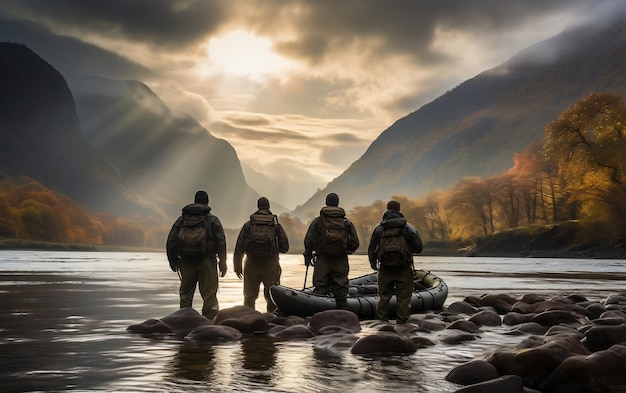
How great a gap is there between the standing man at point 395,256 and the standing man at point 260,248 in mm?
2296

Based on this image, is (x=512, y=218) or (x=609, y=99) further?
(x=512, y=218)

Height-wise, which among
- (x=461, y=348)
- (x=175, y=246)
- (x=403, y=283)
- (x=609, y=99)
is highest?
(x=609, y=99)

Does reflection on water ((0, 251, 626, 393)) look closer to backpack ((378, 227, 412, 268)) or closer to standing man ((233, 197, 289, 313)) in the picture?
backpack ((378, 227, 412, 268))

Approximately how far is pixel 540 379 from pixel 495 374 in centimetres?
49

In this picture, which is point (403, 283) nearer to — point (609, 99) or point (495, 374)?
point (495, 374)

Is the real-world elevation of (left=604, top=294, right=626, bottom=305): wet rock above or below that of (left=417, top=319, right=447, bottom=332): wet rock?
below

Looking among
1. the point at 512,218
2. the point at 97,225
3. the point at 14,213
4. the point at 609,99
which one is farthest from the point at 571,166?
the point at 97,225

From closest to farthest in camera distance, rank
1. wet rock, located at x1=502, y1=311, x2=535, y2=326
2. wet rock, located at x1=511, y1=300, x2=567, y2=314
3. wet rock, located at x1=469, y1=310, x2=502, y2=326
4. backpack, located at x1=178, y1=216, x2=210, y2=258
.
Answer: backpack, located at x1=178, y1=216, x2=210, y2=258 → wet rock, located at x1=469, y1=310, x2=502, y2=326 → wet rock, located at x1=502, y1=311, x2=535, y2=326 → wet rock, located at x1=511, y1=300, x2=567, y2=314

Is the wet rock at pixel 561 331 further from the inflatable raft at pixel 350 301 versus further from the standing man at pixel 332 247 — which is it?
the standing man at pixel 332 247

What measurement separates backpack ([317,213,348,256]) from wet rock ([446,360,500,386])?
6.90m

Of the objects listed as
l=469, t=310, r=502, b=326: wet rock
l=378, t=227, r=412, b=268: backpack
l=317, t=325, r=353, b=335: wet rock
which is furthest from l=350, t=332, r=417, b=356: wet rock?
l=469, t=310, r=502, b=326: wet rock

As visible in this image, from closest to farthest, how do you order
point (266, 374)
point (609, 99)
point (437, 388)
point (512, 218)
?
point (437, 388)
point (266, 374)
point (609, 99)
point (512, 218)

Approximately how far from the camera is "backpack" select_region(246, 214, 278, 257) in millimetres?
14727

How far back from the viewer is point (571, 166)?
206ft
